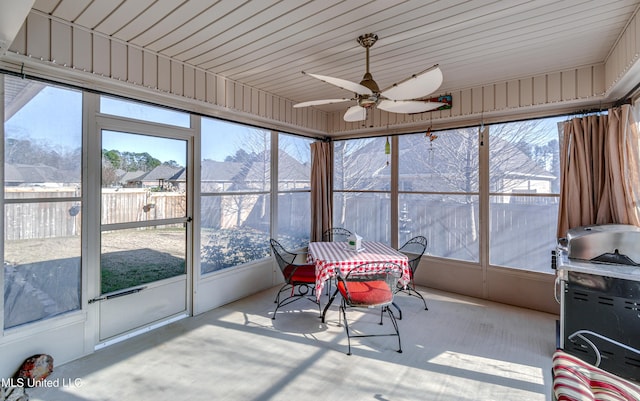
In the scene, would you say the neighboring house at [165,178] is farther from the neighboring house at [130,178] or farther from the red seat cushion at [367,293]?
the red seat cushion at [367,293]

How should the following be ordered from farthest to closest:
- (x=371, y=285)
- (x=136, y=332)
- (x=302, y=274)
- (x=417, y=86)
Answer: (x=302, y=274) → (x=371, y=285) → (x=136, y=332) → (x=417, y=86)

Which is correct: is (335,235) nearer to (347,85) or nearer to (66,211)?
(347,85)

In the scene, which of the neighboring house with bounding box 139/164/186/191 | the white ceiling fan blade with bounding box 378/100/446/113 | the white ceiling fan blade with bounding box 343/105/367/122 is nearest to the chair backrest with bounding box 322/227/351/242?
the white ceiling fan blade with bounding box 343/105/367/122

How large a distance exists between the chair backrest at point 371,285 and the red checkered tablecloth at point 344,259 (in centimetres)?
8

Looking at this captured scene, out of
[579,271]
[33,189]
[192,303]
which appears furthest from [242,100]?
[579,271]

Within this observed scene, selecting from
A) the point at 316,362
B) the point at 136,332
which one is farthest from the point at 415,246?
the point at 136,332

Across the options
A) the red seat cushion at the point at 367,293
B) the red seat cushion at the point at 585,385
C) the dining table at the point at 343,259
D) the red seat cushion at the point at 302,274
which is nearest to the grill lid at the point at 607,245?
the red seat cushion at the point at 585,385

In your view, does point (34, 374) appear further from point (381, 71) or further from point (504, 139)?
point (504, 139)

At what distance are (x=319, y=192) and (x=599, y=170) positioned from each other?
3.46 metres

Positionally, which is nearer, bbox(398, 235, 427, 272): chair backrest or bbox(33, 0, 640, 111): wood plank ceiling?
bbox(33, 0, 640, 111): wood plank ceiling

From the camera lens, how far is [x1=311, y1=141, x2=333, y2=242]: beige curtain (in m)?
5.04

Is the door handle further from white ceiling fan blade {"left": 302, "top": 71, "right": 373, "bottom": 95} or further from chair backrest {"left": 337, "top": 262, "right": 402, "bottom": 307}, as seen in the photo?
white ceiling fan blade {"left": 302, "top": 71, "right": 373, "bottom": 95}

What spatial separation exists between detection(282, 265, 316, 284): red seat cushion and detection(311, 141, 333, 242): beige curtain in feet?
4.93

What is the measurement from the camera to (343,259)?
3137mm
